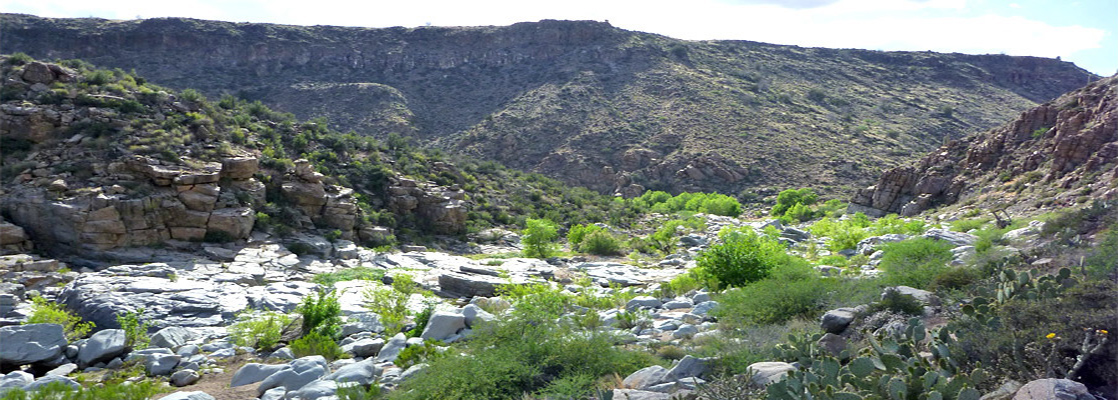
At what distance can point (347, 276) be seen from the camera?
14.2 metres

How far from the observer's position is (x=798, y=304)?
8641mm

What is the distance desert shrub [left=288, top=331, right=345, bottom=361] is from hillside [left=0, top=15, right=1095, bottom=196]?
33.5 m

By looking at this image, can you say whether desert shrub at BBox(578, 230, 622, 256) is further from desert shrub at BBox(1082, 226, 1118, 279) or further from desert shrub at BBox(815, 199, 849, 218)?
desert shrub at BBox(1082, 226, 1118, 279)

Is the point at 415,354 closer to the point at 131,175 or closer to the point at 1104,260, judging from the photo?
the point at 1104,260

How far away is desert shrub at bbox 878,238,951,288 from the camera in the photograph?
9016 mm

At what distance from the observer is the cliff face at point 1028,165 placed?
19.5m

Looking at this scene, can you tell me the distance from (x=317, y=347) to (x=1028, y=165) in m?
23.6

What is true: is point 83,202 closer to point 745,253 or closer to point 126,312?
point 126,312

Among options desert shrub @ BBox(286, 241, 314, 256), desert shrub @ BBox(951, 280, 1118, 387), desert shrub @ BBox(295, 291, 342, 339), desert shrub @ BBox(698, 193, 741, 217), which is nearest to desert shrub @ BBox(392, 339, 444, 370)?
desert shrub @ BBox(295, 291, 342, 339)

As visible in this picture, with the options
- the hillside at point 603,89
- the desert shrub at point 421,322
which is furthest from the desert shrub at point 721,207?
the desert shrub at point 421,322

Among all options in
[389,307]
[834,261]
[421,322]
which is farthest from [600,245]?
[421,322]

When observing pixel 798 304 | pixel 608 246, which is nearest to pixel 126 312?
pixel 798 304

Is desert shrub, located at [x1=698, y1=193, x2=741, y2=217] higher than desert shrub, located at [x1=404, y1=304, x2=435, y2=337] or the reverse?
the reverse

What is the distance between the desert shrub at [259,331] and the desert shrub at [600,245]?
11.7m
